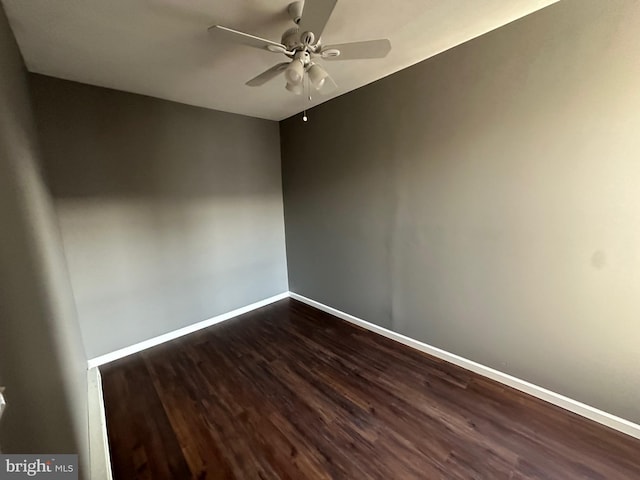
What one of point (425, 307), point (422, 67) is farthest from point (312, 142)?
point (425, 307)

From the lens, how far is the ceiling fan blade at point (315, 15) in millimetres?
1248

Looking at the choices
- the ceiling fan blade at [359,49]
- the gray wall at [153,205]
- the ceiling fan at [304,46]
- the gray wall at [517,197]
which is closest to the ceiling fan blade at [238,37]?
the ceiling fan at [304,46]

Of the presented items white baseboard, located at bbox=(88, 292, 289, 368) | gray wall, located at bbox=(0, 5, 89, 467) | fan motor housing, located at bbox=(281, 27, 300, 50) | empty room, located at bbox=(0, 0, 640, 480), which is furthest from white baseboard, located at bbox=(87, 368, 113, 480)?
fan motor housing, located at bbox=(281, 27, 300, 50)

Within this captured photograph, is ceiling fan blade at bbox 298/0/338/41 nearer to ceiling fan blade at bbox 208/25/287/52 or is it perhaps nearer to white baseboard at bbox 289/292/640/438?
ceiling fan blade at bbox 208/25/287/52

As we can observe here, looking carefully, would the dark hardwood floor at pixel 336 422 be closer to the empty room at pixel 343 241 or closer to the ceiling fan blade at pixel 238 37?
the empty room at pixel 343 241

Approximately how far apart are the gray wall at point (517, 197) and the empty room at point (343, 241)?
0.04ft

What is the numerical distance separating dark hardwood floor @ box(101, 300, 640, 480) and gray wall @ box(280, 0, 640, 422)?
327mm

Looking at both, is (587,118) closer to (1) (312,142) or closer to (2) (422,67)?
(2) (422,67)

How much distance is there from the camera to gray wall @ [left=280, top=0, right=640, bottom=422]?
5.28 ft

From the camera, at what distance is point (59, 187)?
2.32 m

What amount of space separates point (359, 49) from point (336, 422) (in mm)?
2305

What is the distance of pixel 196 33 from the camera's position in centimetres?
178

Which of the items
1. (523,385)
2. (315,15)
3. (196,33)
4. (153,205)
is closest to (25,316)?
(315,15)

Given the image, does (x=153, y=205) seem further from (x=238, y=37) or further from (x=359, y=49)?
(x=359, y=49)
